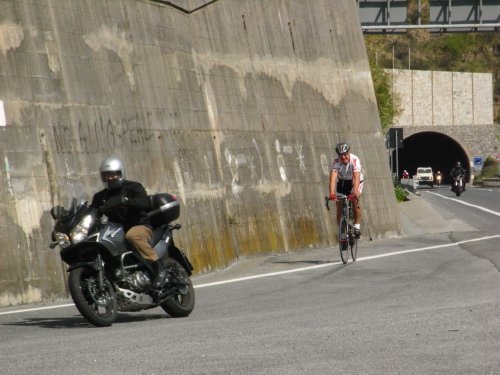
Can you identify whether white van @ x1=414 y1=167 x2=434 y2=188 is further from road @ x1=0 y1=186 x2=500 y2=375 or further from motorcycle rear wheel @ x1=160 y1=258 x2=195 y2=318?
motorcycle rear wheel @ x1=160 y1=258 x2=195 y2=318

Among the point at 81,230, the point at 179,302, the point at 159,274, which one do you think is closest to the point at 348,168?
the point at 179,302

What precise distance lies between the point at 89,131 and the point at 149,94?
197 cm

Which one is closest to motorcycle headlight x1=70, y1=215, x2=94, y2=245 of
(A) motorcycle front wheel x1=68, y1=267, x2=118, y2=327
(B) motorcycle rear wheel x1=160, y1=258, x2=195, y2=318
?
(A) motorcycle front wheel x1=68, y1=267, x2=118, y2=327

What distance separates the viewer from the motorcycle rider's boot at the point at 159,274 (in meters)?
10.1

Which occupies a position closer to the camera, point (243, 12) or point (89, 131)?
point (89, 131)

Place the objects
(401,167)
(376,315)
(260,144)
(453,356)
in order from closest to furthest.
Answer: (453,356), (376,315), (260,144), (401,167)

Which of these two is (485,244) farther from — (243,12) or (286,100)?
(243,12)

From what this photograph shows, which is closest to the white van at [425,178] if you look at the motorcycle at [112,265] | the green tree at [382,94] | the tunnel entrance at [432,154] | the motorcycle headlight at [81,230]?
the green tree at [382,94]

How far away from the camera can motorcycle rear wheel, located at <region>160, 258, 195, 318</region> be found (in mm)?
10391

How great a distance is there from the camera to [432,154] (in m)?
107

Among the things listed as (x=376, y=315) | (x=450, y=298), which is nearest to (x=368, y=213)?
(x=450, y=298)

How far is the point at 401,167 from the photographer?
110 m

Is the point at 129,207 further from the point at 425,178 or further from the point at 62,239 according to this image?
the point at 425,178

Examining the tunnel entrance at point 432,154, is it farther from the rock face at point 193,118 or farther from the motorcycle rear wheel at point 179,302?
the motorcycle rear wheel at point 179,302
